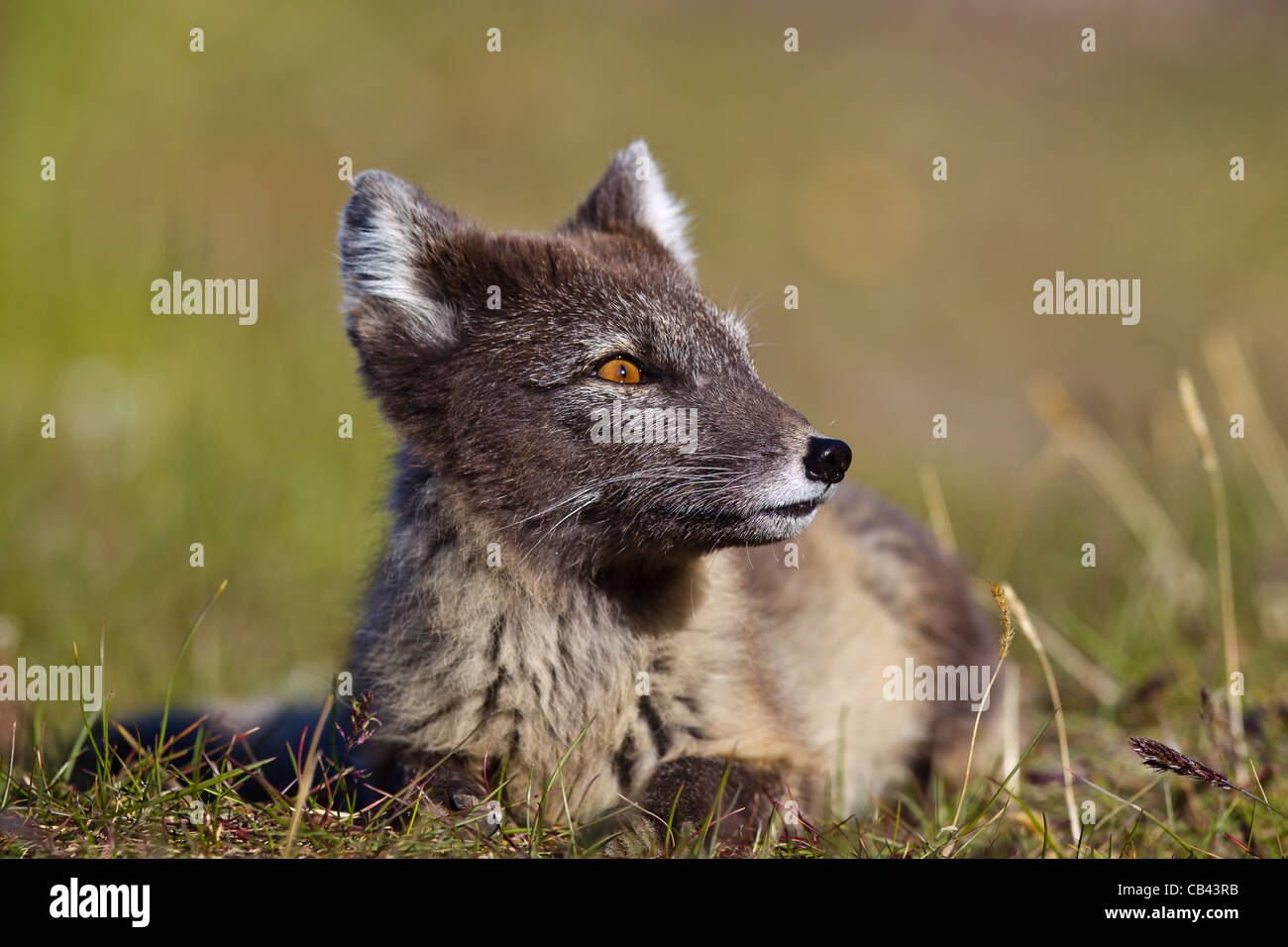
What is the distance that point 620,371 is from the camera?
409 cm

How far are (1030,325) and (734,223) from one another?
434 centimetres

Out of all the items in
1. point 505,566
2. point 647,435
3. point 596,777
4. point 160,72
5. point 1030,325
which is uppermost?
point 160,72

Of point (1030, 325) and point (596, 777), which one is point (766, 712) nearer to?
point (596, 777)

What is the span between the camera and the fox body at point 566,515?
154 inches

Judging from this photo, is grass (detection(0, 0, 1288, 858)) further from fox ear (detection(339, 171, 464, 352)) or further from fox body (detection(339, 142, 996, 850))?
fox ear (detection(339, 171, 464, 352))

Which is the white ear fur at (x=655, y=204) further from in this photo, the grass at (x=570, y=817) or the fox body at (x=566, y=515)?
the grass at (x=570, y=817)

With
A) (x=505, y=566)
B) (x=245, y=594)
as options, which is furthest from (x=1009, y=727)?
(x=245, y=594)

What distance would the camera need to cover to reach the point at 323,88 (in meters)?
16.0

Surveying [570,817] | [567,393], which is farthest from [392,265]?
[570,817]

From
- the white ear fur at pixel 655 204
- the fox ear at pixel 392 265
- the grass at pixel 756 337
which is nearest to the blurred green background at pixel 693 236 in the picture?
the grass at pixel 756 337

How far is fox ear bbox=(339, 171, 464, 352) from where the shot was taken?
4242 millimetres

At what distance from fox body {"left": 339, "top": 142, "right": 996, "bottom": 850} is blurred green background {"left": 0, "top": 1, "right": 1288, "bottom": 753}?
1.84 ft

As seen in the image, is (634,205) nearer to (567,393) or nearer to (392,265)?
(392,265)

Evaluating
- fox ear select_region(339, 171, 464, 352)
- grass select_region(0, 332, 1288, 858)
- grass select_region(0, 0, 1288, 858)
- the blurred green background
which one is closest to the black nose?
grass select_region(0, 332, 1288, 858)
